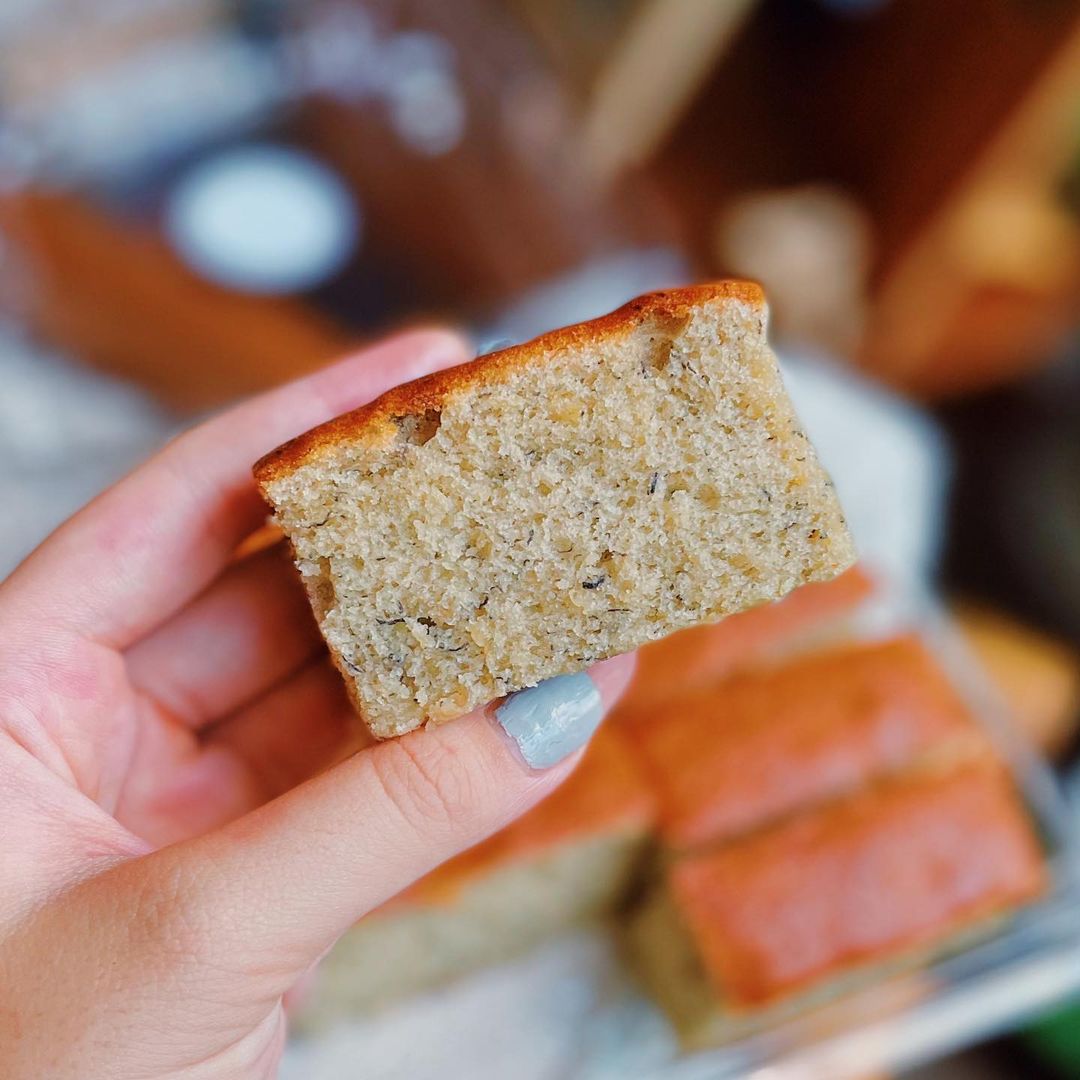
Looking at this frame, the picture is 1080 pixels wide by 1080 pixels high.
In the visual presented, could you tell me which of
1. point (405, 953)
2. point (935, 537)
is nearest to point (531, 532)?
point (405, 953)

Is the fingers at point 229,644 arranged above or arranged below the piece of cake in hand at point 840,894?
above

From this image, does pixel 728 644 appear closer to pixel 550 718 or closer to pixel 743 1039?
pixel 743 1039

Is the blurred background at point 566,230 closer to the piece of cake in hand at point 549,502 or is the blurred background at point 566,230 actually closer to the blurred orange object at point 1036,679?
the blurred orange object at point 1036,679

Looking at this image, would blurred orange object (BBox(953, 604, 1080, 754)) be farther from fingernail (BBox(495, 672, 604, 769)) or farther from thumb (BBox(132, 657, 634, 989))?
thumb (BBox(132, 657, 634, 989))

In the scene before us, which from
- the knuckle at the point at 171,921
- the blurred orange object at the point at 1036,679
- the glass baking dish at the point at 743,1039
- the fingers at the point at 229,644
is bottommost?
the glass baking dish at the point at 743,1039

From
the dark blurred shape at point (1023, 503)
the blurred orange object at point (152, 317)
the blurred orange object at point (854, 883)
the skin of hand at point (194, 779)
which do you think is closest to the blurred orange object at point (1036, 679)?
the dark blurred shape at point (1023, 503)

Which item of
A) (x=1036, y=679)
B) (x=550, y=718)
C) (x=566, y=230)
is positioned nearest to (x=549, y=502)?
(x=550, y=718)

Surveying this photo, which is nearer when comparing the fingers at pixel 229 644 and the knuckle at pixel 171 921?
the knuckle at pixel 171 921
